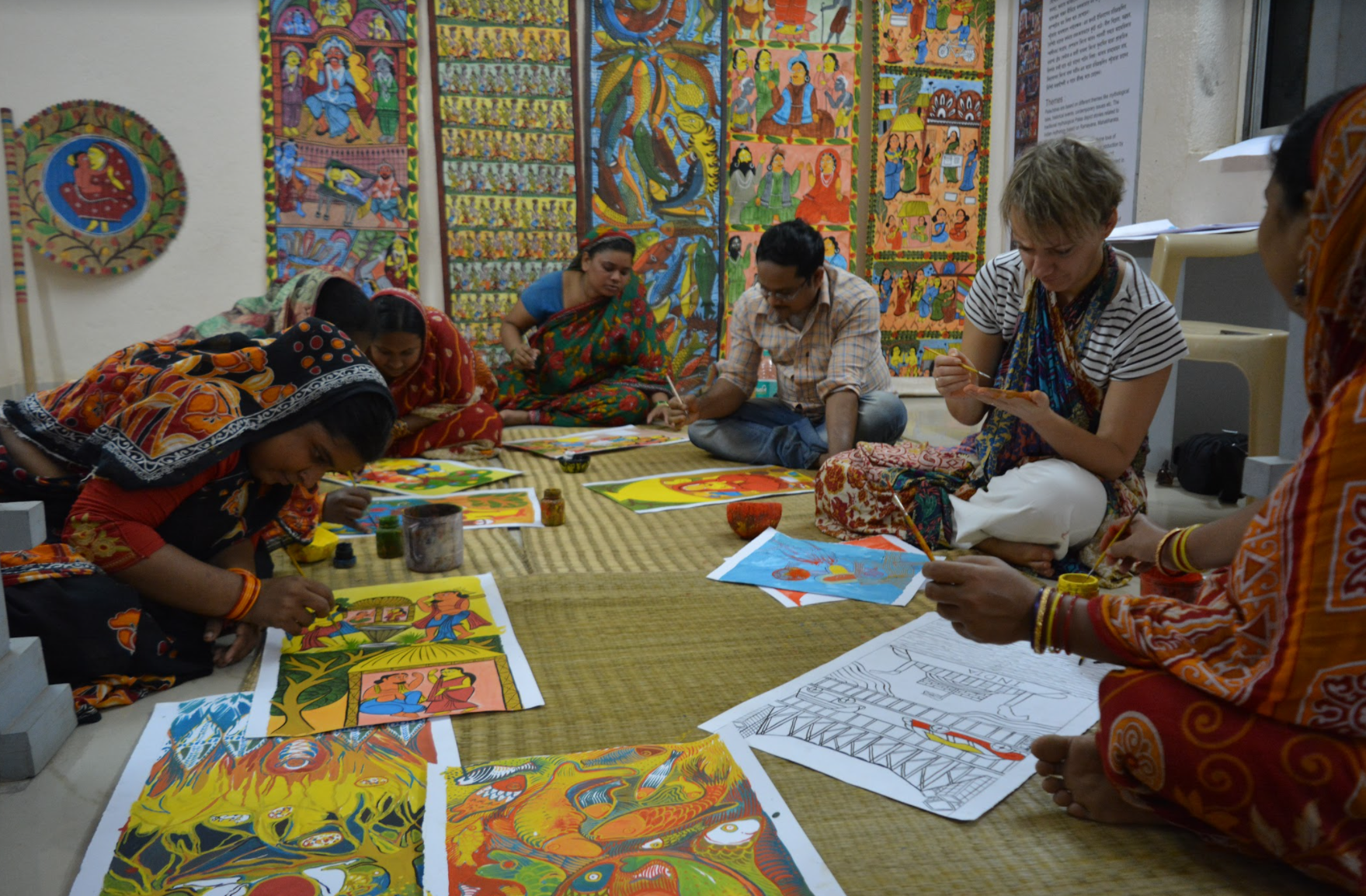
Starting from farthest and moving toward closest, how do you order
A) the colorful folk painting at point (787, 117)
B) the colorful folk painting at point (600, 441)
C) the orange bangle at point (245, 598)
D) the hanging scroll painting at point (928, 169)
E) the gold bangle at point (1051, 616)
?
the hanging scroll painting at point (928, 169) → the colorful folk painting at point (787, 117) → the colorful folk painting at point (600, 441) → the orange bangle at point (245, 598) → the gold bangle at point (1051, 616)

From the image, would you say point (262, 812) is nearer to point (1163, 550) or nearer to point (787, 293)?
point (1163, 550)

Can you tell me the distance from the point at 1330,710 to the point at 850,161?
5.03 meters

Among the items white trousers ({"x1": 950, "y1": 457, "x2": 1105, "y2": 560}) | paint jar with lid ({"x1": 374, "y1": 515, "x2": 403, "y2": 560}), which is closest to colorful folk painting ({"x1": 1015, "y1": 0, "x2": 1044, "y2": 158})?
white trousers ({"x1": 950, "y1": 457, "x2": 1105, "y2": 560})

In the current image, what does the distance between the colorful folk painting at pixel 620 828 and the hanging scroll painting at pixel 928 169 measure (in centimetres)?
485

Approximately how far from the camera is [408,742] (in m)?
1.37

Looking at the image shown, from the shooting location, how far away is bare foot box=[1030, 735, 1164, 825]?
118 cm

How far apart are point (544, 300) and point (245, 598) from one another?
2977 mm

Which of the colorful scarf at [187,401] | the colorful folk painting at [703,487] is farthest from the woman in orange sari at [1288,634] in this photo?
the colorful folk painting at [703,487]

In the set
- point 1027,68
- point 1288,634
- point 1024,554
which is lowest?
point 1024,554

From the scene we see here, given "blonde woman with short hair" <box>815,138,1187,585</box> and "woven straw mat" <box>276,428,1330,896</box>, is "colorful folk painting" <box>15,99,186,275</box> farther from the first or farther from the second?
"blonde woman with short hair" <box>815,138,1187,585</box>

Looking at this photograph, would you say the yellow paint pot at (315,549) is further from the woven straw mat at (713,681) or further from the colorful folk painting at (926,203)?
the colorful folk painting at (926,203)

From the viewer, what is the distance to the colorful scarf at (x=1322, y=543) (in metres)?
0.91

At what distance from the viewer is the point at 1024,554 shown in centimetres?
223

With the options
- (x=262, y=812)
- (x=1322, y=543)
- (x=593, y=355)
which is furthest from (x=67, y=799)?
(x=593, y=355)
